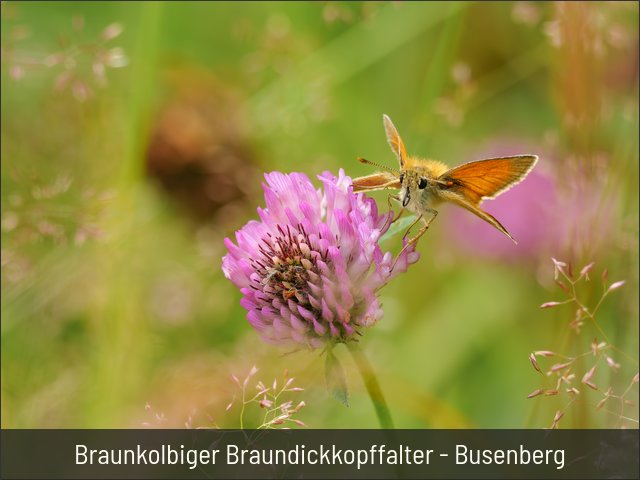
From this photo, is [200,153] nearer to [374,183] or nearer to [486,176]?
[374,183]

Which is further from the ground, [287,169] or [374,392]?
[287,169]

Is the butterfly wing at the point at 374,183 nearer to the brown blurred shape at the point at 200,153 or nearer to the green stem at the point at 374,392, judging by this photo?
the green stem at the point at 374,392

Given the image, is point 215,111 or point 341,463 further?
point 215,111

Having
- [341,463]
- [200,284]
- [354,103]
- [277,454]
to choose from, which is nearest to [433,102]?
[354,103]

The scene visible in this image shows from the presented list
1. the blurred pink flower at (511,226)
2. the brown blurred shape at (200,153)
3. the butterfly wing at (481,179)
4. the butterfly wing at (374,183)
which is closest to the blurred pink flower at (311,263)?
the butterfly wing at (374,183)

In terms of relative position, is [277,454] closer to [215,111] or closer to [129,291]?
[129,291]
